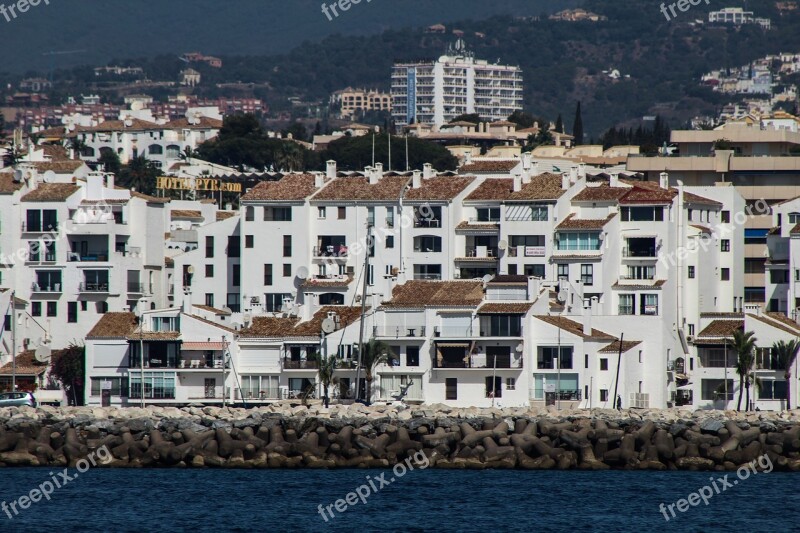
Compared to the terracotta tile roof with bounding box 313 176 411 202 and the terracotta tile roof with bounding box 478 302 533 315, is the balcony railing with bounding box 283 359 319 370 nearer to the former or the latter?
the terracotta tile roof with bounding box 478 302 533 315

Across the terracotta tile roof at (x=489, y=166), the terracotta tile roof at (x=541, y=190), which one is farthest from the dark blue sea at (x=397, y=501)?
the terracotta tile roof at (x=489, y=166)

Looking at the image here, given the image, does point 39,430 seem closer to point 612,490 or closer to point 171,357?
point 171,357

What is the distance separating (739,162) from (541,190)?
26.5 m

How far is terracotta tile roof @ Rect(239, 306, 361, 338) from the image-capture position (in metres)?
84.1

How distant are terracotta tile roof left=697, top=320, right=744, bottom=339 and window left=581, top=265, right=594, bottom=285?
245 inches

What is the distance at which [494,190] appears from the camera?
95.2 meters

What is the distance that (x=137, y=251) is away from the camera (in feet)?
312

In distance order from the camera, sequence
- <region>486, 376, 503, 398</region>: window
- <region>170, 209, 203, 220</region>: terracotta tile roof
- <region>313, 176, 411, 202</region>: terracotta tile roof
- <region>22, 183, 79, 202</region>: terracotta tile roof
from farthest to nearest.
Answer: <region>170, 209, 203, 220</region>: terracotta tile roof → <region>313, 176, 411, 202</region>: terracotta tile roof → <region>22, 183, 79, 202</region>: terracotta tile roof → <region>486, 376, 503, 398</region>: window

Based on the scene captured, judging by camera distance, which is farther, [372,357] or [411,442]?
[372,357]

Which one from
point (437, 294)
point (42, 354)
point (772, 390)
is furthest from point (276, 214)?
point (772, 390)

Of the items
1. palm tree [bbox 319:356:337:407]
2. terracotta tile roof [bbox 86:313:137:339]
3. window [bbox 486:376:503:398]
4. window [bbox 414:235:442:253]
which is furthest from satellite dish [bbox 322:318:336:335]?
window [bbox 414:235:442:253]

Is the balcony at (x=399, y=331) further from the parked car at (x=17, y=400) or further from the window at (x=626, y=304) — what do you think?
the parked car at (x=17, y=400)

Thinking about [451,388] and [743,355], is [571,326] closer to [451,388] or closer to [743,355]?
[451,388]

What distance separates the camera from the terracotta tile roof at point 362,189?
95.2 m
